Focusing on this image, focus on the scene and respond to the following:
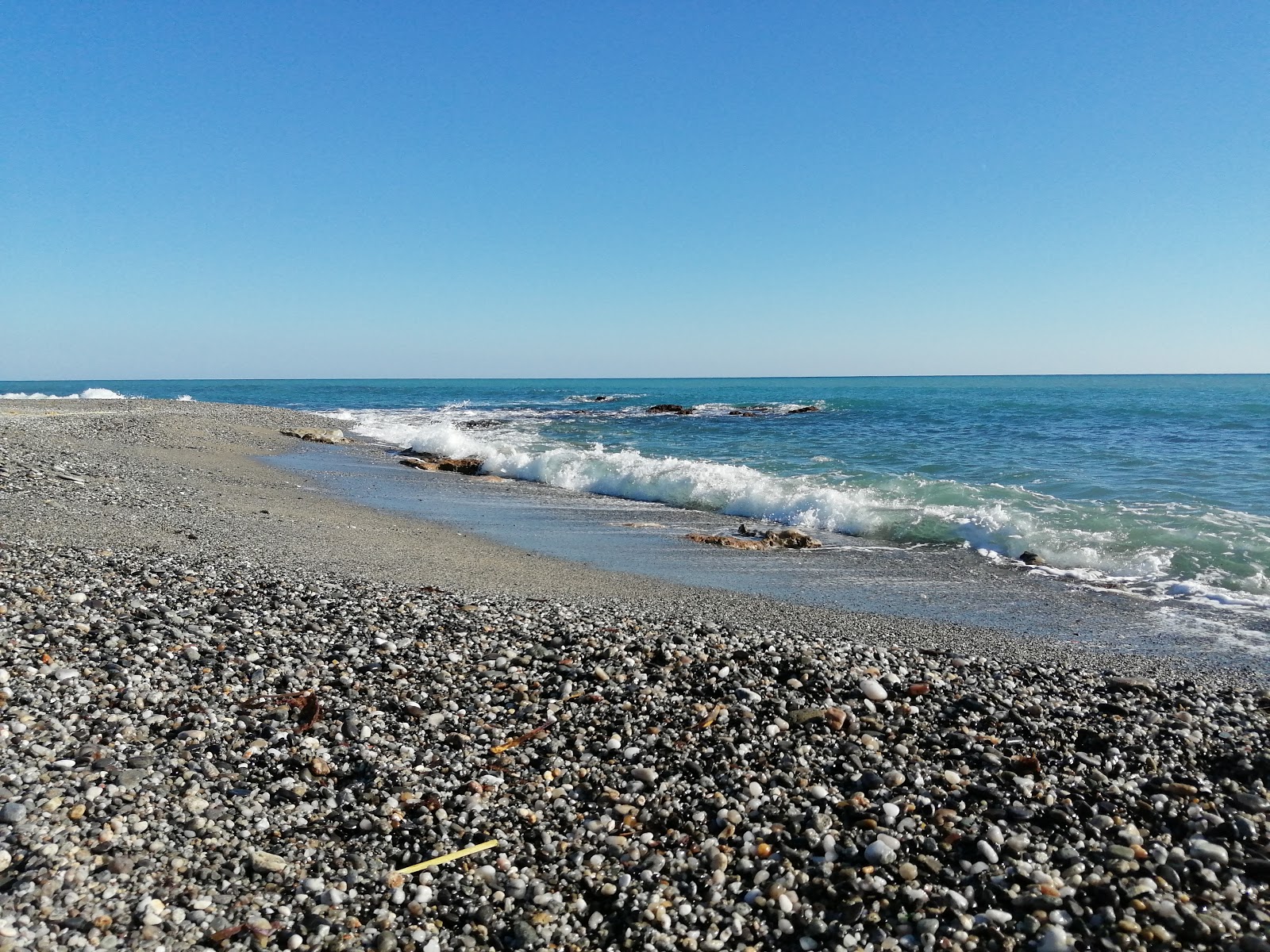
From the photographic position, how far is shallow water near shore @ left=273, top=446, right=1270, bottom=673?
276 inches

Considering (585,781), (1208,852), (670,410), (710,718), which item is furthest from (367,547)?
(670,410)

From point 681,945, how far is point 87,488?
12.2m

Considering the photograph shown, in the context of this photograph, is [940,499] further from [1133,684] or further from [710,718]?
[710,718]

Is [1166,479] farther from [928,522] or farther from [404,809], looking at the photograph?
[404,809]

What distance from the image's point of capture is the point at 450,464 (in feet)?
65.5

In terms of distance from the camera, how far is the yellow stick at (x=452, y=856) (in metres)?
3.14

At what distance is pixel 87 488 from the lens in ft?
37.3

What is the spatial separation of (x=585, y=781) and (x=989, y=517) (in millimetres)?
9887

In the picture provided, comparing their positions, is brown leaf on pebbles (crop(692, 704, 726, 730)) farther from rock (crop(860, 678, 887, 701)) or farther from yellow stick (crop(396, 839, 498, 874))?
yellow stick (crop(396, 839, 498, 874))

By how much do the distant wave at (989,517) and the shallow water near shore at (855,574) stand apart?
0.66m

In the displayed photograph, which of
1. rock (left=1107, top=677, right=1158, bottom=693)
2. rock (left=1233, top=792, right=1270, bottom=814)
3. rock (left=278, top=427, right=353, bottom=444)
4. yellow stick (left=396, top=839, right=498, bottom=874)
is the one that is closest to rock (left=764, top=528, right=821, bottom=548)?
rock (left=1107, top=677, right=1158, bottom=693)

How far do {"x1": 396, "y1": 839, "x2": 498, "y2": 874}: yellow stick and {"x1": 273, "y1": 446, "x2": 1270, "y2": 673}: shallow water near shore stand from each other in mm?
5132

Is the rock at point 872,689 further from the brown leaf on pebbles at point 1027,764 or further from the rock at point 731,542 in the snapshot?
the rock at point 731,542

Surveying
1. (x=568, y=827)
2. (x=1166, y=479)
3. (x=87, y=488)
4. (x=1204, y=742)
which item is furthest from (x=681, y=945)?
(x=1166, y=479)
